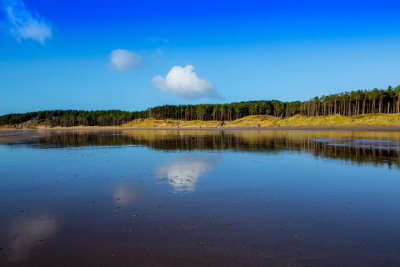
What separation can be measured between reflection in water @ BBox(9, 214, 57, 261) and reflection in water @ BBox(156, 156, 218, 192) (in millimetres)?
5655

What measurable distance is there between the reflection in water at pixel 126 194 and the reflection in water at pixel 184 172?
1.90m

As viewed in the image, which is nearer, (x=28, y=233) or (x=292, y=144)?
(x=28, y=233)

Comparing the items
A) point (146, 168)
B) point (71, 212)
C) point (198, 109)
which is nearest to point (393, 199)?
point (71, 212)

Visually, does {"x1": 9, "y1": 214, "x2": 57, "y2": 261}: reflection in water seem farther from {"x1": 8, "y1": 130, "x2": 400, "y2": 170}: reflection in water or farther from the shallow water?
{"x1": 8, "y1": 130, "x2": 400, "y2": 170}: reflection in water

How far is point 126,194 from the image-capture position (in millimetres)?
12305

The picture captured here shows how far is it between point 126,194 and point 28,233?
4.80 meters

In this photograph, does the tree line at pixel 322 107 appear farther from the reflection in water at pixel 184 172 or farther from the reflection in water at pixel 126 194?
the reflection in water at pixel 126 194

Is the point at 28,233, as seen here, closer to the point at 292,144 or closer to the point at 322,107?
the point at 292,144

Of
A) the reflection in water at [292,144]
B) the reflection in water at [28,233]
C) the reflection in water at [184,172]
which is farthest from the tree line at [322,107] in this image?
the reflection in water at [28,233]

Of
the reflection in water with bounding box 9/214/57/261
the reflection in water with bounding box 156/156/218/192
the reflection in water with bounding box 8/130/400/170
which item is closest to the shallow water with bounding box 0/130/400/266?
the reflection in water with bounding box 9/214/57/261

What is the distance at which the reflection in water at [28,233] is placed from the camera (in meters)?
6.71

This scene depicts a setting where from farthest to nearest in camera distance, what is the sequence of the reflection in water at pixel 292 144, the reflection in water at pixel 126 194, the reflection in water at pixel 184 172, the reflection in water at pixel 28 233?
the reflection in water at pixel 292 144 → the reflection in water at pixel 184 172 → the reflection in water at pixel 126 194 → the reflection in water at pixel 28 233

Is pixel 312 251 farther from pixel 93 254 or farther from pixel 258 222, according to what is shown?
pixel 93 254

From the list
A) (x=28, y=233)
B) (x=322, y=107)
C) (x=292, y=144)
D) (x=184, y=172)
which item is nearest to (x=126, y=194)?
(x=28, y=233)
